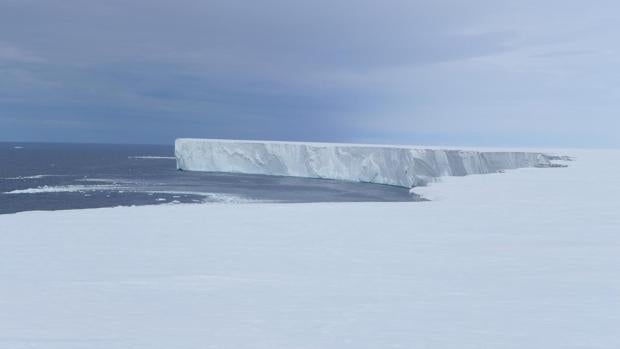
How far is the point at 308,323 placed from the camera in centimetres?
402

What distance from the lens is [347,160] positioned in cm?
3797

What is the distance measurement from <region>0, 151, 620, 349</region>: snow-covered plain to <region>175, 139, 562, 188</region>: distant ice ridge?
18984 mm

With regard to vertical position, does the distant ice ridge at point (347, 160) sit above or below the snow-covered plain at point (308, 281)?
above

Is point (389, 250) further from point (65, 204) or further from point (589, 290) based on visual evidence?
point (65, 204)

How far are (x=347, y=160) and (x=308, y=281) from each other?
32825mm

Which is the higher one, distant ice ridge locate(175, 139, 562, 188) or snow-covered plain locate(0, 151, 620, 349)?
distant ice ridge locate(175, 139, 562, 188)

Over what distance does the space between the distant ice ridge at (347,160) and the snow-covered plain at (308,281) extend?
1898cm

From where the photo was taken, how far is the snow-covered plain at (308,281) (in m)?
3.81

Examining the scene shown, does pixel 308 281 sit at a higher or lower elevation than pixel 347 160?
lower

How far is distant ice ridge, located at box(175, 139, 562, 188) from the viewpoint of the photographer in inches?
1184

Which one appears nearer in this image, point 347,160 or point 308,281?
point 308,281

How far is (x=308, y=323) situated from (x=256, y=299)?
77cm

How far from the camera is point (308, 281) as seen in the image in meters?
5.29

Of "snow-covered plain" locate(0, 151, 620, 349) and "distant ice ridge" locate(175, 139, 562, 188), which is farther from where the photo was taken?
"distant ice ridge" locate(175, 139, 562, 188)
